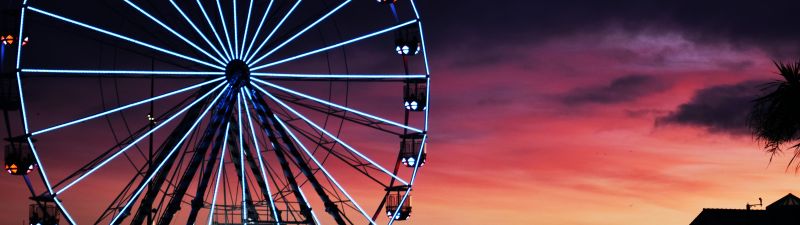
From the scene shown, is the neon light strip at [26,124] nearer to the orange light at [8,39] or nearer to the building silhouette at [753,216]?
the orange light at [8,39]

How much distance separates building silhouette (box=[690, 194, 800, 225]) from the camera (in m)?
72.6

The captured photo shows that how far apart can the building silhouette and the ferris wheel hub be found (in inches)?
1428

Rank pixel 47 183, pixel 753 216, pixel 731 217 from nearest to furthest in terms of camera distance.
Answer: pixel 47 183 < pixel 753 216 < pixel 731 217

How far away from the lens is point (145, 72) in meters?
45.4

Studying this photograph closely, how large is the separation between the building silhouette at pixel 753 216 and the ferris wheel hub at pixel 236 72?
3627 cm

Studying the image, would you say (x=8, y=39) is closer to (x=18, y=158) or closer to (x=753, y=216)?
(x=18, y=158)

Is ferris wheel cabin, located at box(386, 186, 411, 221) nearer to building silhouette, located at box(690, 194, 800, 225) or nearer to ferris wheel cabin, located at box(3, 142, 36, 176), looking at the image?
ferris wheel cabin, located at box(3, 142, 36, 176)

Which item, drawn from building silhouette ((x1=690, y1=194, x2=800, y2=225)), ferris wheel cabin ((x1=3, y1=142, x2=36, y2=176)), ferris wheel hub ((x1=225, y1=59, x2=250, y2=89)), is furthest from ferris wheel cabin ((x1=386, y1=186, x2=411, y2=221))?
building silhouette ((x1=690, y1=194, x2=800, y2=225))

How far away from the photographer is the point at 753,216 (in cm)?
7619

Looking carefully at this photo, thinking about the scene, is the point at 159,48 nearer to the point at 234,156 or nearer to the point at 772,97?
the point at 234,156

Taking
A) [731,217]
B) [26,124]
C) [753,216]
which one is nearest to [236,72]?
[26,124]

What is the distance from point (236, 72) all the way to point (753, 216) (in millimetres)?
40671

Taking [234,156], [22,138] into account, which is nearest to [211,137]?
[234,156]

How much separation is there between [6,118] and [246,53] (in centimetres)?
898
